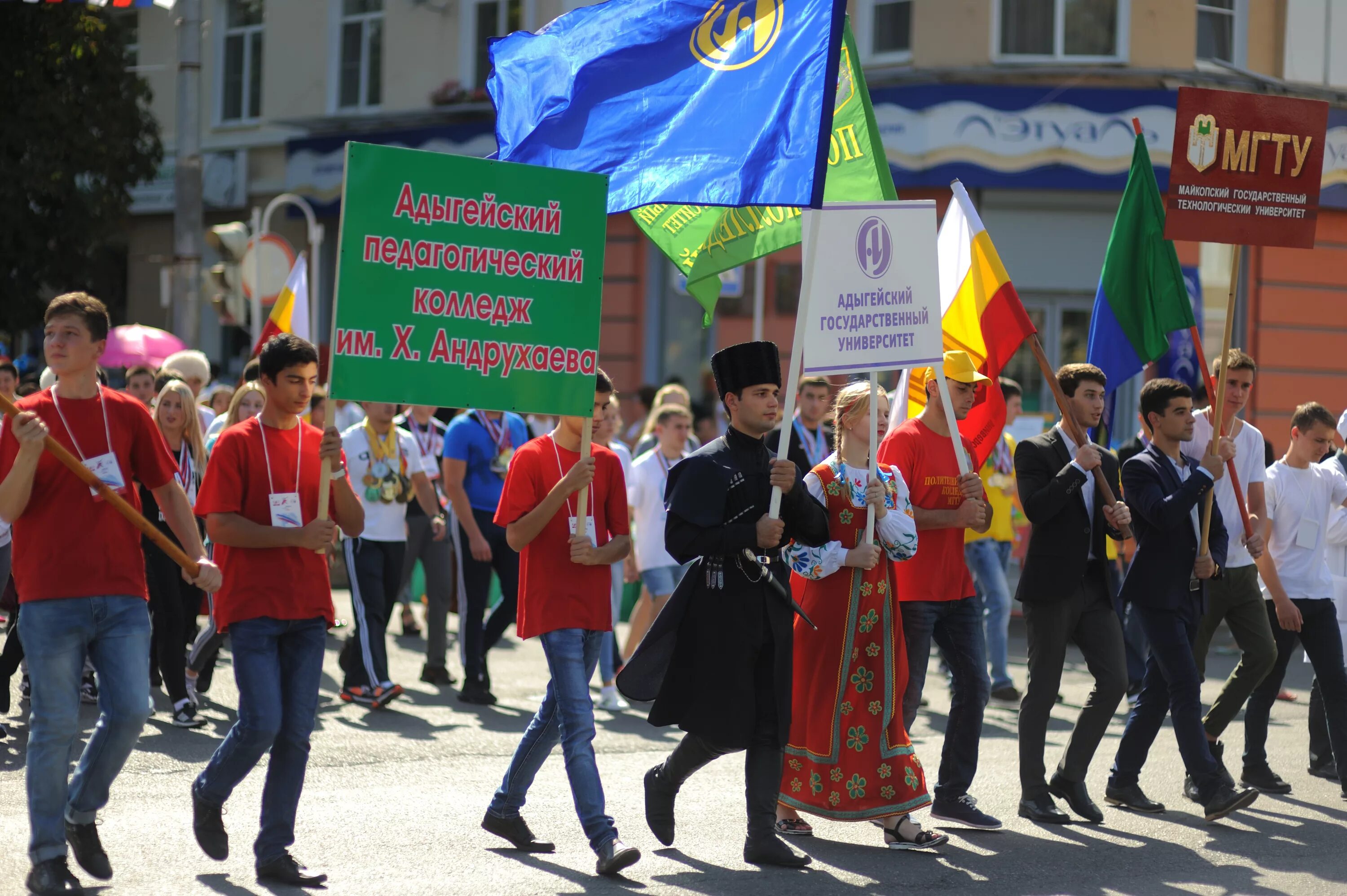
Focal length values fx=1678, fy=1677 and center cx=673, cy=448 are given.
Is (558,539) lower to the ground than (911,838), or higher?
higher

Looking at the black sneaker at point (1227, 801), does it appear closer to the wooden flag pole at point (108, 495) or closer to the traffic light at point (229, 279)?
the wooden flag pole at point (108, 495)

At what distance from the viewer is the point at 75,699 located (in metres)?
5.57

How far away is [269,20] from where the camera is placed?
23.7 metres

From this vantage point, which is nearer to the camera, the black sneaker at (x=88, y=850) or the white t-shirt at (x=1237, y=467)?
the black sneaker at (x=88, y=850)

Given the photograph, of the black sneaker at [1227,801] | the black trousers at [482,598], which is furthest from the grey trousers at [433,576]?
the black sneaker at [1227,801]

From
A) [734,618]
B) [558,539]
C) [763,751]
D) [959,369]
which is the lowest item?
[763,751]

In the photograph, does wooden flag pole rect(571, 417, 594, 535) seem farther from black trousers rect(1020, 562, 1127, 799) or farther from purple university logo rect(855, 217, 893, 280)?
black trousers rect(1020, 562, 1127, 799)

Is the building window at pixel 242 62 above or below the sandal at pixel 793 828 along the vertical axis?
above

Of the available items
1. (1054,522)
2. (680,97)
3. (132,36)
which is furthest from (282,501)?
(132,36)

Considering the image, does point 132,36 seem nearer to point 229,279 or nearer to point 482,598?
point 229,279

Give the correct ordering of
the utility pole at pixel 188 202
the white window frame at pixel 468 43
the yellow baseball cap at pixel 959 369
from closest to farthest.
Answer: the yellow baseball cap at pixel 959 369 → the utility pole at pixel 188 202 → the white window frame at pixel 468 43

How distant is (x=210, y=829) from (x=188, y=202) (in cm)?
1097

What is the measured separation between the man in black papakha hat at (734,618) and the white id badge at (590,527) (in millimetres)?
328

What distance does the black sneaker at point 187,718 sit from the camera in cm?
876
